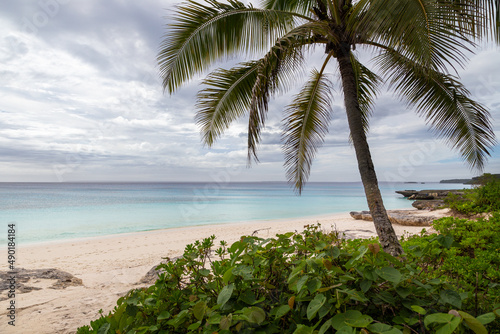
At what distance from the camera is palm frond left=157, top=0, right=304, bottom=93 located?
Answer: 5086 mm

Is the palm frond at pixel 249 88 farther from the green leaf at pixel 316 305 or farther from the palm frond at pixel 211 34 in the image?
the green leaf at pixel 316 305

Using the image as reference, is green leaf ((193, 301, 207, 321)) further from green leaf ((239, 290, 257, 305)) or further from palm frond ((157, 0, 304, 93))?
palm frond ((157, 0, 304, 93))

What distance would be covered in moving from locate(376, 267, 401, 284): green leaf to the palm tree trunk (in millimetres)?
3163

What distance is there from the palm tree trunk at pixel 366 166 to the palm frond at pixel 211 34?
143 cm

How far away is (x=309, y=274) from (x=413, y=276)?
1.80 feet

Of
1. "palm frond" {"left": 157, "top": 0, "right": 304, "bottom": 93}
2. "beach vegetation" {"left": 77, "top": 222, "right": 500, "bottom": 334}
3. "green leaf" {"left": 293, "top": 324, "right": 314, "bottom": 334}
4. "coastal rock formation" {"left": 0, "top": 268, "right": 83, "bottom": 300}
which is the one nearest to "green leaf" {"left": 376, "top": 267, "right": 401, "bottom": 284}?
"beach vegetation" {"left": 77, "top": 222, "right": 500, "bottom": 334}

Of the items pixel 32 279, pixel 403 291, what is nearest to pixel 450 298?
pixel 403 291

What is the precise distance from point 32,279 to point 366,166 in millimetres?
6670

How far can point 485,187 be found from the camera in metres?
7.10

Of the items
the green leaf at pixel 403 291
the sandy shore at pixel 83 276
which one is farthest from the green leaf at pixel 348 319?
the sandy shore at pixel 83 276

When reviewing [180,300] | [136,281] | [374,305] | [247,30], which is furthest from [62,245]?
[374,305]

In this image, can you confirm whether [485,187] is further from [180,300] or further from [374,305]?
[180,300]

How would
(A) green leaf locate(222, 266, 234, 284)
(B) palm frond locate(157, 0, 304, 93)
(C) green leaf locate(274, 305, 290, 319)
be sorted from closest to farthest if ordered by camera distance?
(C) green leaf locate(274, 305, 290, 319) → (A) green leaf locate(222, 266, 234, 284) → (B) palm frond locate(157, 0, 304, 93)

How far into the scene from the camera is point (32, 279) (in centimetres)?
561
